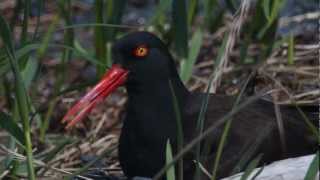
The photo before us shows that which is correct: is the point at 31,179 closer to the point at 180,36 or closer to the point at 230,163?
the point at 230,163

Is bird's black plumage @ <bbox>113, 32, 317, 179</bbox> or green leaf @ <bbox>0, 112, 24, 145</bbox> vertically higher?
green leaf @ <bbox>0, 112, 24, 145</bbox>

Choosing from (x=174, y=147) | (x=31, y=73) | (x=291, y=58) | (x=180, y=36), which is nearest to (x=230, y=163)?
(x=174, y=147)

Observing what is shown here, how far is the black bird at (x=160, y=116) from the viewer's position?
434 cm

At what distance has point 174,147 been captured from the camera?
14.2 feet

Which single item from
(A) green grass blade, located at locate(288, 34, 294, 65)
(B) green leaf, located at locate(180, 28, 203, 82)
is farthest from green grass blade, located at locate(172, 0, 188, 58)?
(A) green grass blade, located at locate(288, 34, 294, 65)

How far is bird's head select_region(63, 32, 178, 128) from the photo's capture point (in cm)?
448

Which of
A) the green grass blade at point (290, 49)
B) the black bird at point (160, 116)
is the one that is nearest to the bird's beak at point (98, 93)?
the black bird at point (160, 116)

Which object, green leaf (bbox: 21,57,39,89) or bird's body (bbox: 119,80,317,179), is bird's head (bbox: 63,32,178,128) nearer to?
bird's body (bbox: 119,80,317,179)

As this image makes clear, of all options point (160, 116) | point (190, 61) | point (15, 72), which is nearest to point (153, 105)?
point (160, 116)

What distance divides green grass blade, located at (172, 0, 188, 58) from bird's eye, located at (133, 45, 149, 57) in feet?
0.65

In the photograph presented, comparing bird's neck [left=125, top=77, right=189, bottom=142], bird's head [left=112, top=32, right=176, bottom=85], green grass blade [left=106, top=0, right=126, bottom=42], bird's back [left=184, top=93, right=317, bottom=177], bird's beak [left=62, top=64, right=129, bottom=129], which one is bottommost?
bird's back [left=184, top=93, right=317, bottom=177]

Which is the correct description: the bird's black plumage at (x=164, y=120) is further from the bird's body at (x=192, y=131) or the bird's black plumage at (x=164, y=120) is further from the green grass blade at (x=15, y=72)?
the green grass blade at (x=15, y=72)

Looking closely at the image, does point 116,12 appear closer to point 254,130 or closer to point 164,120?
point 164,120

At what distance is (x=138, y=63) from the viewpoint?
15.0 feet
